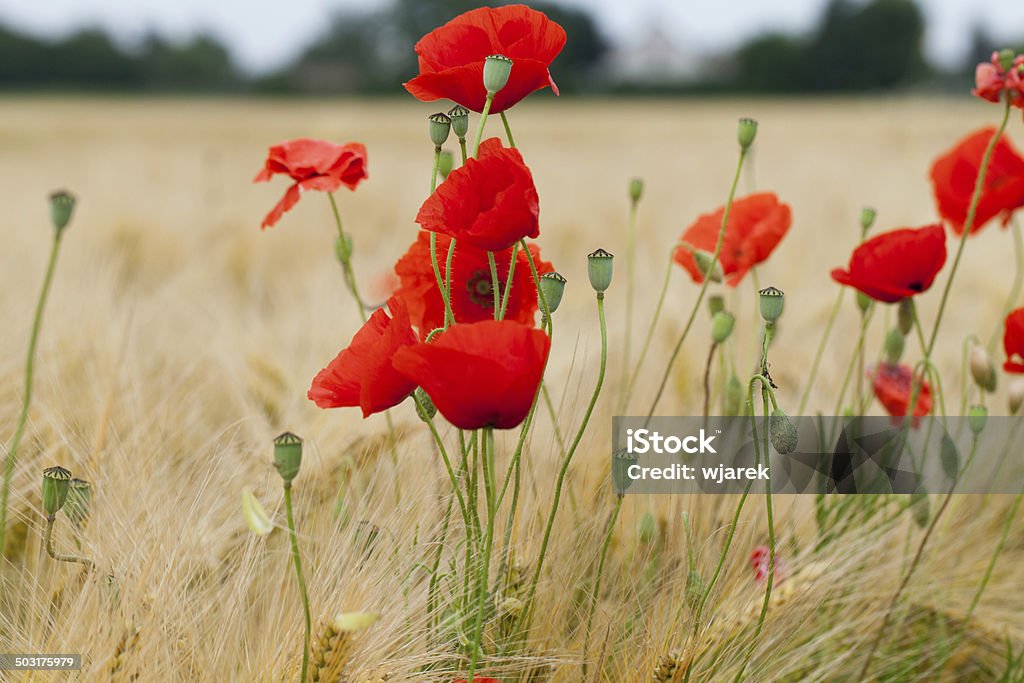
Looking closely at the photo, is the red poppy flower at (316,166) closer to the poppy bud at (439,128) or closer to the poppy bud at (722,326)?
the poppy bud at (439,128)

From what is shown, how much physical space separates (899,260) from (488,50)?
0.31 m

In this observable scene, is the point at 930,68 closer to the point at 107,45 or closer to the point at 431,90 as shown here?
the point at 107,45

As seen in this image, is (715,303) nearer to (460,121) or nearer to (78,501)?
(460,121)

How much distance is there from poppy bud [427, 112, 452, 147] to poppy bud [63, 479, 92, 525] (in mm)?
249

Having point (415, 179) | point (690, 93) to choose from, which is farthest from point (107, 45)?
point (415, 179)

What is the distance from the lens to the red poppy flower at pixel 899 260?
0.62 m

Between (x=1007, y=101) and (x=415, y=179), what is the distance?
2421mm

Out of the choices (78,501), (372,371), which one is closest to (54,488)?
(78,501)

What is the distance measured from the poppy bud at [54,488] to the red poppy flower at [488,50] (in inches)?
9.8

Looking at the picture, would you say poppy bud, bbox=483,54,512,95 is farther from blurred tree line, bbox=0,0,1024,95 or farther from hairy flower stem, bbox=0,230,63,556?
blurred tree line, bbox=0,0,1024,95

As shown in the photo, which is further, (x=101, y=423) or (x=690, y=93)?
(x=690, y=93)

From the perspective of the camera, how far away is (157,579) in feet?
1.79

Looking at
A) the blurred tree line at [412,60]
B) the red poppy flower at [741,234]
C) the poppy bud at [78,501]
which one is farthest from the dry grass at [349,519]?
the blurred tree line at [412,60]

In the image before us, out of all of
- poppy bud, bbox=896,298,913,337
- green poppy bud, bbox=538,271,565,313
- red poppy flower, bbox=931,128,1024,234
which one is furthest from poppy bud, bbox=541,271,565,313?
red poppy flower, bbox=931,128,1024,234
